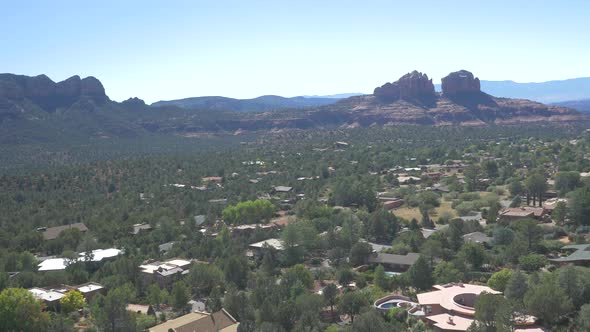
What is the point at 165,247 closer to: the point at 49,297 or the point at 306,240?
the point at 306,240

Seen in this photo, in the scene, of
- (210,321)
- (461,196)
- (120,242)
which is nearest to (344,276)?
(210,321)

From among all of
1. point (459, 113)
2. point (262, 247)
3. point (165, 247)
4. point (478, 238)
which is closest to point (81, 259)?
point (165, 247)

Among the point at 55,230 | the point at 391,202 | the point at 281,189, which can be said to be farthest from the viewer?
the point at 281,189

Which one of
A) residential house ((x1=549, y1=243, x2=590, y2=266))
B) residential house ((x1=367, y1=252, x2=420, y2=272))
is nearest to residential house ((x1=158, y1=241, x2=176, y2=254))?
residential house ((x1=367, y1=252, x2=420, y2=272))

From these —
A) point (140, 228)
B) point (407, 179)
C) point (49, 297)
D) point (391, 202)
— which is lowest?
point (407, 179)

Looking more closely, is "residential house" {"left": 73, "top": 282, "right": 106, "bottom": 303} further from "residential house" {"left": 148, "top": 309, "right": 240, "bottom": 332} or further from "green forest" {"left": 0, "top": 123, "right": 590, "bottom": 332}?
"residential house" {"left": 148, "top": 309, "right": 240, "bottom": 332}

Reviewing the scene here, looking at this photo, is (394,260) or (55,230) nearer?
(394,260)

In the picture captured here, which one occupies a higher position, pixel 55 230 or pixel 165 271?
pixel 165 271
